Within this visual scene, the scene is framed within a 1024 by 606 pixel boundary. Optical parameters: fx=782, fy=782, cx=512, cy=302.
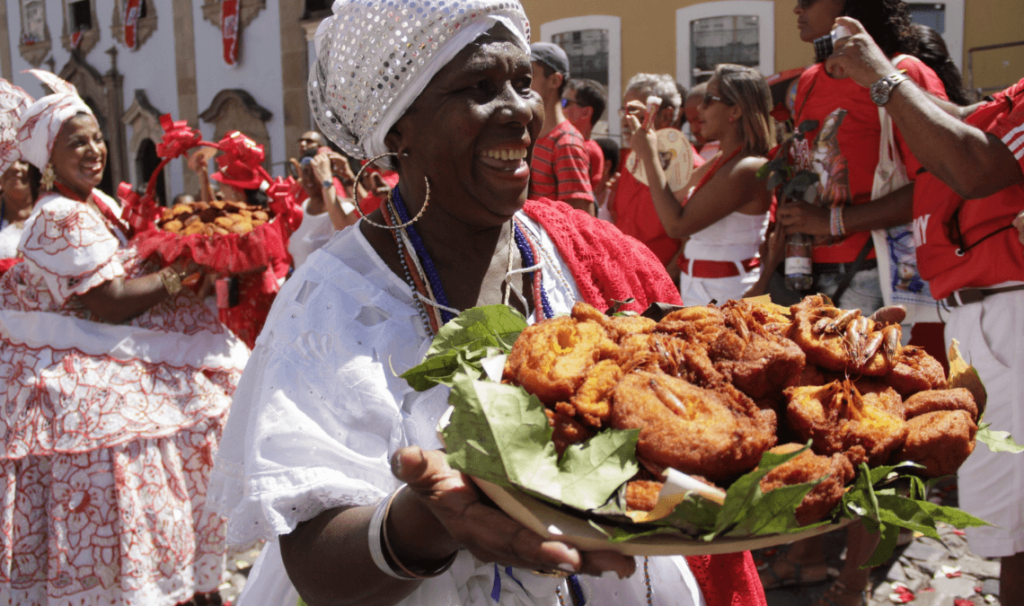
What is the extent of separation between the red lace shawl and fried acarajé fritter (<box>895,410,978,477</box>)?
2.29 ft

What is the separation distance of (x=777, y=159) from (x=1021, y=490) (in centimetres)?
172

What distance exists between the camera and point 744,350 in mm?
1168

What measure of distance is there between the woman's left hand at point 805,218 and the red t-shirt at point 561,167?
4.23 feet

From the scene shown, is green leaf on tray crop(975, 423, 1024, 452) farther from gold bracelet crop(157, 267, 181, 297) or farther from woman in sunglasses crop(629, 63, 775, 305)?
gold bracelet crop(157, 267, 181, 297)

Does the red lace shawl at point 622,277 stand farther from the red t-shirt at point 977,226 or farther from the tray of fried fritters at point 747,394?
the red t-shirt at point 977,226

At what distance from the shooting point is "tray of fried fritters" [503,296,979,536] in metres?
1.03

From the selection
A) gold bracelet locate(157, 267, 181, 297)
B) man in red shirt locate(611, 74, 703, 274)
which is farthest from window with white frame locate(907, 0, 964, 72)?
gold bracelet locate(157, 267, 181, 297)

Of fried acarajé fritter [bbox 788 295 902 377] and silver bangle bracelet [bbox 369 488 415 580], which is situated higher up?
fried acarajé fritter [bbox 788 295 902 377]

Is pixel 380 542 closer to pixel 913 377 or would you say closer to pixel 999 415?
pixel 913 377

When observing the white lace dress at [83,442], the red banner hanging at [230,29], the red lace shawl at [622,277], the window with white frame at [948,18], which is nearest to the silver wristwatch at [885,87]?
the red lace shawl at [622,277]

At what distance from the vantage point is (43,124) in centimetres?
349

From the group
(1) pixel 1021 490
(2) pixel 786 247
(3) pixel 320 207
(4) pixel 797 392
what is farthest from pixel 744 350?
(3) pixel 320 207

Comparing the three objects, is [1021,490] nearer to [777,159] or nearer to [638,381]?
[777,159]

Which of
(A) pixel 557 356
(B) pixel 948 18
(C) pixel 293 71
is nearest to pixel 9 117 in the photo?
(A) pixel 557 356
